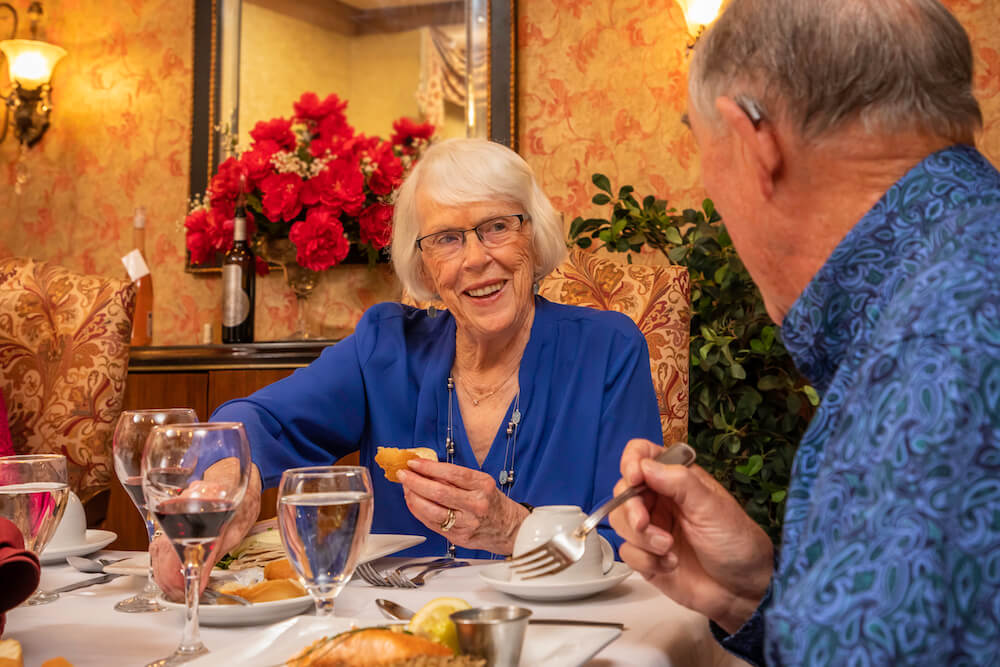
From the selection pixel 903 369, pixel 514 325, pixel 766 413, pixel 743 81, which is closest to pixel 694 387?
pixel 766 413

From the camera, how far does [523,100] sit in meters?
3.41

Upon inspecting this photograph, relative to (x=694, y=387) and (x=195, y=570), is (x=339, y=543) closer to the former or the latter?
(x=195, y=570)

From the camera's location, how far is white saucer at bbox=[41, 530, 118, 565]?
4.13 ft

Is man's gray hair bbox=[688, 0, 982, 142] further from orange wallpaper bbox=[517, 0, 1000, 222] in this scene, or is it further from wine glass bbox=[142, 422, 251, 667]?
orange wallpaper bbox=[517, 0, 1000, 222]

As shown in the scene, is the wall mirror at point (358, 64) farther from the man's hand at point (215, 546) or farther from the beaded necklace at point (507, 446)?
the man's hand at point (215, 546)

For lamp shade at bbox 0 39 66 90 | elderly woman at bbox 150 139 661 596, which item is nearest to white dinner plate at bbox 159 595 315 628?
elderly woman at bbox 150 139 661 596

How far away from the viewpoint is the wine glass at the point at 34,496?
3.29 ft

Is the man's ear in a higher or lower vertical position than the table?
higher

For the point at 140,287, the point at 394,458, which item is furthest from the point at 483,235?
the point at 140,287

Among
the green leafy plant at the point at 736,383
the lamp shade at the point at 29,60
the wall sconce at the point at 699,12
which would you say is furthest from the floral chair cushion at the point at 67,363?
the lamp shade at the point at 29,60

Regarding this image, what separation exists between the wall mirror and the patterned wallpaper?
0.13 meters

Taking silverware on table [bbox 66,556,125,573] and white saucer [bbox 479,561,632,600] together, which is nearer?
white saucer [bbox 479,561,632,600]

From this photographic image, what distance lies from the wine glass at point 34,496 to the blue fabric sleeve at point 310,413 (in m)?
0.45

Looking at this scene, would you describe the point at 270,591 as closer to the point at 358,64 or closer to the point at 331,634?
the point at 331,634
